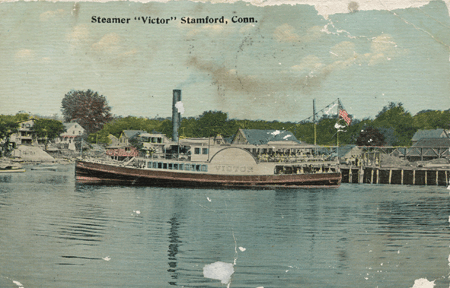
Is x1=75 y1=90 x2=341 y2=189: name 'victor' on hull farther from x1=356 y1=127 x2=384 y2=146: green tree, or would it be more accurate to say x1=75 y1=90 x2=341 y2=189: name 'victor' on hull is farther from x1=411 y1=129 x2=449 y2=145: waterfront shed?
x1=356 y1=127 x2=384 y2=146: green tree

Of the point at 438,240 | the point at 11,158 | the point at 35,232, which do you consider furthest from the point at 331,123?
the point at 11,158

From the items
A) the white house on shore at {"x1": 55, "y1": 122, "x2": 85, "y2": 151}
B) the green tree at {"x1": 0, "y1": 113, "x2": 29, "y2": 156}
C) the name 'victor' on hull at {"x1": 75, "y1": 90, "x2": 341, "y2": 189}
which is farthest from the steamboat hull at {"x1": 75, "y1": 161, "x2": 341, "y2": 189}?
the white house on shore at {"x1": 55, "y1": 122, "x2": 85, "y2": 151}

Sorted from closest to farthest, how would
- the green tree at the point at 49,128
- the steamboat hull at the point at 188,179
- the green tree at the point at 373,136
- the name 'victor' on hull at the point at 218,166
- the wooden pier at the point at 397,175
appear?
the name 'victor' on hull at the point at 218,166 → the steamboat hull at the point at 188,179 → the wooden pier at the point at 397,175 → the green tree at the point at 373,136 → the green tree at the point at 49,128

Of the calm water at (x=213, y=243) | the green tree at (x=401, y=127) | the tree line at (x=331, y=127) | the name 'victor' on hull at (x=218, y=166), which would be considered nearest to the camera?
the calm water at (x=213, y=243)

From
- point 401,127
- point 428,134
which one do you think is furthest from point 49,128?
point 428,134

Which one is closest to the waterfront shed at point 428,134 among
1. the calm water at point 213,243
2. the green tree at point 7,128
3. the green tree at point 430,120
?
the green tree at point 430,120

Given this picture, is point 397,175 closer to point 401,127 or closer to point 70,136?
point 401,127

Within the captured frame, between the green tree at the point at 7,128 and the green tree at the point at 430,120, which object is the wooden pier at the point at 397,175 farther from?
the green tree at the point at 7,128
